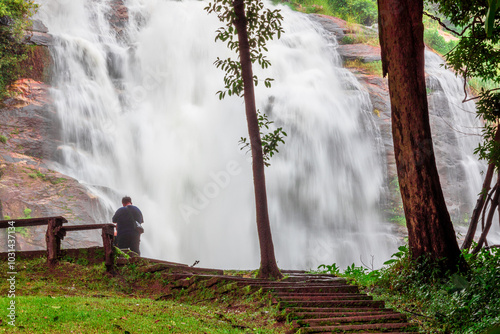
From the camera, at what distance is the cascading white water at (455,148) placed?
24.8 metres

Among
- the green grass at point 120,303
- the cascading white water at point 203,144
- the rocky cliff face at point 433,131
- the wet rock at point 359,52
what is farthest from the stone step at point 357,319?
the wet rock at point 359,52

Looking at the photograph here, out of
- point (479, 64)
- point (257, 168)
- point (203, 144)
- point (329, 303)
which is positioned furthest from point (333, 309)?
point (203, 144)

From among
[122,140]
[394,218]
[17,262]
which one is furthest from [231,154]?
[17,262]

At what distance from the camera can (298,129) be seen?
932 inches

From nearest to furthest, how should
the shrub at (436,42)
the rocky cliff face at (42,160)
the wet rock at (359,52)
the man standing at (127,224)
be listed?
the man standing at (127,224) < the rocky cliff face at (42,160) < the wet rock at (359,52) < the shrub at (436,42)

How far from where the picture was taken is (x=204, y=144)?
2308cm

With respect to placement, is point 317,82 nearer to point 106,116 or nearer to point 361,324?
point 106,116

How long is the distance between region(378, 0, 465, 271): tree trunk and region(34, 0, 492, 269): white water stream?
11.1 m

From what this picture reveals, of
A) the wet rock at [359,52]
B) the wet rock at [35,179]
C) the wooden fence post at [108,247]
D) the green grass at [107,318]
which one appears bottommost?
the green grass at [107,318]

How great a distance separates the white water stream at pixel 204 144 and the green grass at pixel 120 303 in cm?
750

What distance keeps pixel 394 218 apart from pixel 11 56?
59.5ft

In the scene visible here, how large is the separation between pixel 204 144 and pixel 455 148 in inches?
528

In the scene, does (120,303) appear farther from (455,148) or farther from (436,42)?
(436,42)

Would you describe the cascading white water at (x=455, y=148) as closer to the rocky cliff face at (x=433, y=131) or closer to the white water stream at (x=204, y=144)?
the rocky cliff face at (x=433, y=131)
